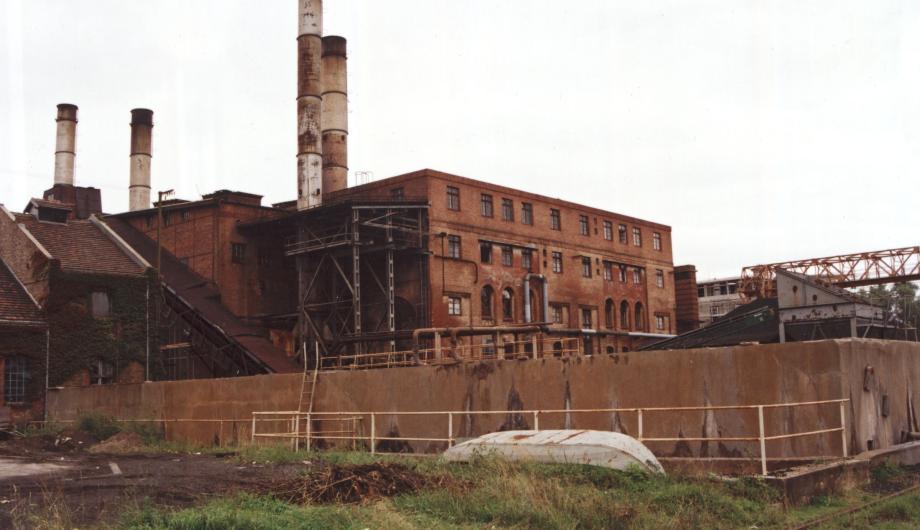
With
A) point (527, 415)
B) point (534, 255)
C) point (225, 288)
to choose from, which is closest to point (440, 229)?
point (534, 255)

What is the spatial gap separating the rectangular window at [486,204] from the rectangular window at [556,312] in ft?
21.5

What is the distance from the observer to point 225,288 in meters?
42.1

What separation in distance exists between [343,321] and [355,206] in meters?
5.61

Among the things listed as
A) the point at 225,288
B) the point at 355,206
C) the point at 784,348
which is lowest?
the point at 784,348

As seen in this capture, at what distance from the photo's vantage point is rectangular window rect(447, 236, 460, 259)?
41531 mm

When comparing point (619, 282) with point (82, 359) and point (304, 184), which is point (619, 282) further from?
point (82, 359)

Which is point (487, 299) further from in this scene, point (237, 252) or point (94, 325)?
point (94, 325)

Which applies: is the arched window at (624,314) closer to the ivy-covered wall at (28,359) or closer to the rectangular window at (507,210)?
the rectangular window at (507,210)

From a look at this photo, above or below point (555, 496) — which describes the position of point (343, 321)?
above

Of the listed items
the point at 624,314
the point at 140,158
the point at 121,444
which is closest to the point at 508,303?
the point at 624,314

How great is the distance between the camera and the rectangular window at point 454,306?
134ft

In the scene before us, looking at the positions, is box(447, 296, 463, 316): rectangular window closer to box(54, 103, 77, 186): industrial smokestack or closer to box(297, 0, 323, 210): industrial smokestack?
box(297, 0, 323, 210): industrial smokestack

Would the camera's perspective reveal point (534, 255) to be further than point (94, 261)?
Yes

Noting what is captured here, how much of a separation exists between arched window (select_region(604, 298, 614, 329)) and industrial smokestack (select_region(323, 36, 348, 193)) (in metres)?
17.1
